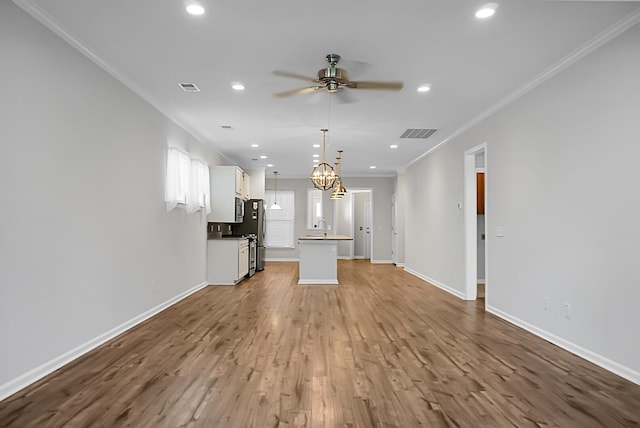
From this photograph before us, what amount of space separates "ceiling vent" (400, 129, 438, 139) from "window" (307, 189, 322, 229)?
5.98 metres

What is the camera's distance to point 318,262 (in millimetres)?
8008

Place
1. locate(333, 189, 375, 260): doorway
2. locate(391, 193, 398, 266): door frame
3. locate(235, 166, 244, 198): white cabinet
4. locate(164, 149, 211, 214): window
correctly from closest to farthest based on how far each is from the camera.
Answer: locate(164, 149, 211, 214): window → locate(235, 166, 244, 198): white cabinet → locate(391, 193, 398, 266): door frame → locate(333, 189, 375, 260): doorway

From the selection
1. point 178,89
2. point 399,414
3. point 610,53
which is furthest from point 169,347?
point 610,53

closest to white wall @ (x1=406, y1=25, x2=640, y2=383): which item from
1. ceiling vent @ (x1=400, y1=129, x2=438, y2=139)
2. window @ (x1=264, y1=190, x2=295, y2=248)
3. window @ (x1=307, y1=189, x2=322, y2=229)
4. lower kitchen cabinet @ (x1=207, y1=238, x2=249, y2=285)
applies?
ceiling vent @ (x1=400, y1=129, x2=438, y2=139)

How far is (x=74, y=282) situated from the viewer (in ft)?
10.9

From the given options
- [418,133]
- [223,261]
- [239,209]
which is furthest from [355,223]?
[418,133]

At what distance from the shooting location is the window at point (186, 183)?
5.46 meters

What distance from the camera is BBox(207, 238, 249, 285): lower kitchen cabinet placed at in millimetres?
7547

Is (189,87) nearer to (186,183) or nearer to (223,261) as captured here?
(186,183)

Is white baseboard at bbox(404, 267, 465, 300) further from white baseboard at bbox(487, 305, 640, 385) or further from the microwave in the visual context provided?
the microwave

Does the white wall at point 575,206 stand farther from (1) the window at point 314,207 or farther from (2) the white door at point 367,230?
(2) the white door at point 367,230

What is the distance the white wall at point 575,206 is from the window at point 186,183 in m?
4.48

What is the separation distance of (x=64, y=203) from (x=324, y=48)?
262 centimetres

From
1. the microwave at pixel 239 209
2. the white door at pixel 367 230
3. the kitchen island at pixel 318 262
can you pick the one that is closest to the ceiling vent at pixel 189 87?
the microwave at pixel 239 209
